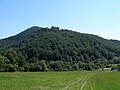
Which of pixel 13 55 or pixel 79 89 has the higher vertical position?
pixel 13 55

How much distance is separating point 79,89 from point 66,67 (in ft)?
427

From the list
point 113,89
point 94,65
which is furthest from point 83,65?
point 113,89

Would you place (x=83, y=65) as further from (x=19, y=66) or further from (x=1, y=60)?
(x=1, y=60)

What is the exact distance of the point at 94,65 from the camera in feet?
655

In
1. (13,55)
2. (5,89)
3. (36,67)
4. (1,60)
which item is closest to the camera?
(5,89)

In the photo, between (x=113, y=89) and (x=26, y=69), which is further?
(x=26, y=69)

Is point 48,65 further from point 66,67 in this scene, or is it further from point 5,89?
point 5,89

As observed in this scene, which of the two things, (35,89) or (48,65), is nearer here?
(35,89)

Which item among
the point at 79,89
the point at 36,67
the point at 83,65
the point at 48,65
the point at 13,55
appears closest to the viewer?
the point at 79,89

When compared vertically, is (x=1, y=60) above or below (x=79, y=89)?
above

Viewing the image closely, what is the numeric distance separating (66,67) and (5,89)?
447 ft

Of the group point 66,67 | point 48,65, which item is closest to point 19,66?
point 48,65

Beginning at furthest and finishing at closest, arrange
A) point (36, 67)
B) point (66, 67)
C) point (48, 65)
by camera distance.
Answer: point (66, 67) → point (48, 65) → point (36, 67)

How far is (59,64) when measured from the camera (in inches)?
6334
